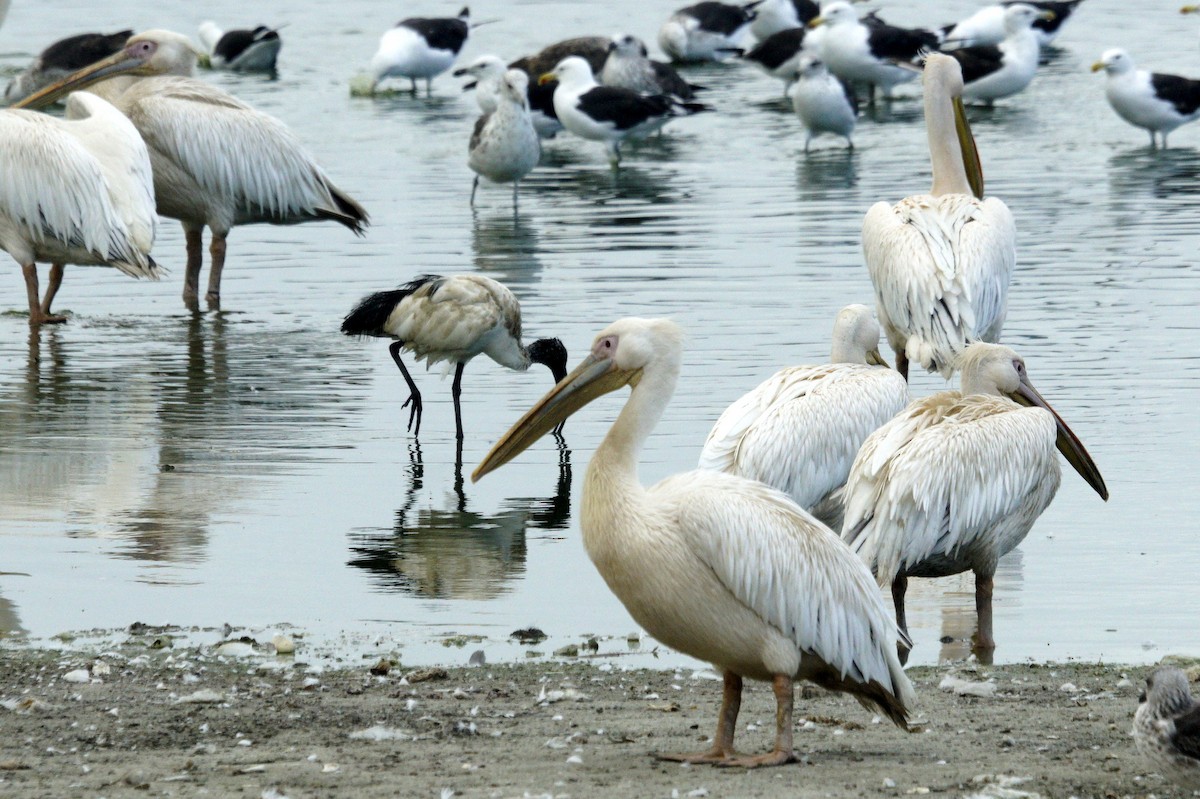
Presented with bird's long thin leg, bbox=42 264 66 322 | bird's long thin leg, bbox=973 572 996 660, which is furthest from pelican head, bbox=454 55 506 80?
bird's long thin leg, bbox=973 572 996 660

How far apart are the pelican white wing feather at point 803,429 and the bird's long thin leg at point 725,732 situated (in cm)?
129

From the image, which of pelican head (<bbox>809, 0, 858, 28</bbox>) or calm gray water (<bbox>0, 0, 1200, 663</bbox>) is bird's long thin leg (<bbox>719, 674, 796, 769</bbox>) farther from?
pelican head (<bbox>809, 0, 858, 28</bbox>)

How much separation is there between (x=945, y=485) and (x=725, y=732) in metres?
1.25

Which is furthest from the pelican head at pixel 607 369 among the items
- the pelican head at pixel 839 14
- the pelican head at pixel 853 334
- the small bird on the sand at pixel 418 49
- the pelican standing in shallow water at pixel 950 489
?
the small bird on the sand at pixel 418 49

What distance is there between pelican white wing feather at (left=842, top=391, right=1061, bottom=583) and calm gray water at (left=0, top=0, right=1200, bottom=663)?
0.30 m

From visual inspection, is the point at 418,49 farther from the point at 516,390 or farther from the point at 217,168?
the point at 516,390

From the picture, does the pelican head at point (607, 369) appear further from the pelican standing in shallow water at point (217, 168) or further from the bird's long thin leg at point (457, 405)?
the pelican standing in shallow water at point (217, 168)

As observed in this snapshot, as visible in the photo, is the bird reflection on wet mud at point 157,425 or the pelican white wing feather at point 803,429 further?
the bird reflection on wet mud at point 157,425

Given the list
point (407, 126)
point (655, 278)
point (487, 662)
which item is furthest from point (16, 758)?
point (407, 126)

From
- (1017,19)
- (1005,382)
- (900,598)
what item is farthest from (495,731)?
(1017,19)

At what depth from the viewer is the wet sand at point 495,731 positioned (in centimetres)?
388

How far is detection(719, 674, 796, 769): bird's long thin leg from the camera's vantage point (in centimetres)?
403

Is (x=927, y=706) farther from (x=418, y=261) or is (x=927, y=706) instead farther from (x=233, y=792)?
(x=418, y=261)

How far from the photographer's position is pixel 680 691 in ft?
15.6
